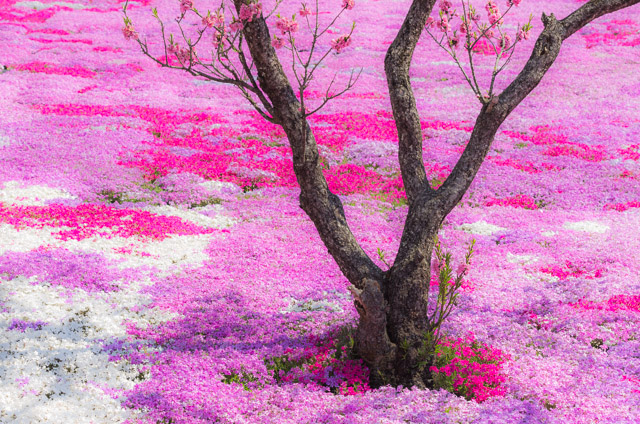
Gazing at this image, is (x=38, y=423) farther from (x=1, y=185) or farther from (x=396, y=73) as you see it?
(x=1, y=185)

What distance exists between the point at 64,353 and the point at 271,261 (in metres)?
5.30

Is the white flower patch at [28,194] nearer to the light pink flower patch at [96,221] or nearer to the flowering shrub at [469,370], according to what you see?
the light pink flower patch at [96,221]

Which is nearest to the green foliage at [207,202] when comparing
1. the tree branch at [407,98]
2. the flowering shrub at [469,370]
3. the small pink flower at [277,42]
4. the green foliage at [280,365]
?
the green foliage at [280,365]

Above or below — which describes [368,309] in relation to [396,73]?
below

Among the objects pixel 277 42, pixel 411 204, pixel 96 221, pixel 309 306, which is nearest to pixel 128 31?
pixel 277 42

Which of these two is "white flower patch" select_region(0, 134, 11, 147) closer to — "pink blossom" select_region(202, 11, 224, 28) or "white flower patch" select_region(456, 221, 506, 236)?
"pink blossom" select_region(202, 11, 224, 28)

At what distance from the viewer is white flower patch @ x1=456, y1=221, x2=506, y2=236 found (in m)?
15.9

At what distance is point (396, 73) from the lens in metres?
9.25

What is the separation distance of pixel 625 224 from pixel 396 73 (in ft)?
33.6

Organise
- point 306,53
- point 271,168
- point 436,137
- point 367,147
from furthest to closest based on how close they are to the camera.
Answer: point 306,53 → point 436,137 → point 367,147 → point 271,168

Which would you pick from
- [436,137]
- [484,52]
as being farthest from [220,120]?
[484,52]

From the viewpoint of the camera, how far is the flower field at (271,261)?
838 cm

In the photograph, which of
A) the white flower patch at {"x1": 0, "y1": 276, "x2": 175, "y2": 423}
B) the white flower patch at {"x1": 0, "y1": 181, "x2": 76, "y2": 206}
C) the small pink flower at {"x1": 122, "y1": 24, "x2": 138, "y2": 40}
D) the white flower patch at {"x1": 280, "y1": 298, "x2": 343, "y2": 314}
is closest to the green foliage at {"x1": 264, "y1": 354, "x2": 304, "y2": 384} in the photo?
the white flower patch at {"x1": 280, "y1": 298, "x2": 343, "y2": 314}

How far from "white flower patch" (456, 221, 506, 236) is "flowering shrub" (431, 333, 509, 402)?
6756mm
